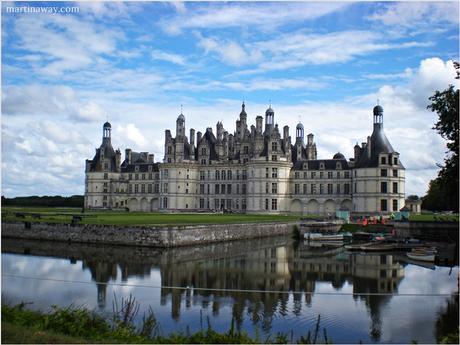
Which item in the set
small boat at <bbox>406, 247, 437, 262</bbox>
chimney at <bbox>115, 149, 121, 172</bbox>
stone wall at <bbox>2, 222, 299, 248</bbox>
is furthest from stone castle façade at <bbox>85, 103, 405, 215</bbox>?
small boat at <bbox>406, 247, 437, 262</bbox>

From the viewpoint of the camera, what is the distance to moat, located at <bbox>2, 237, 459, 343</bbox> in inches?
549

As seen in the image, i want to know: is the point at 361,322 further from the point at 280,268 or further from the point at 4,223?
the point at 4,223

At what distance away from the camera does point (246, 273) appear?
22641mm

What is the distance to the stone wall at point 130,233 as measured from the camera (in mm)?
29719

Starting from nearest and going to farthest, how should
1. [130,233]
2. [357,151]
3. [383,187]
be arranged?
[130,233]
[383,187]
[357,151]

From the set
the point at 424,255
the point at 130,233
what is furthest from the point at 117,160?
the point at 424,255

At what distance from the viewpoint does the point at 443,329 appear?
1360 cm

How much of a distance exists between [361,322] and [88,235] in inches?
852

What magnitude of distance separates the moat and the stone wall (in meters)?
0.89

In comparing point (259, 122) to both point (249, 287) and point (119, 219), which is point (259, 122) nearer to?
point (119, 219)

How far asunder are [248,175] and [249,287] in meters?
44.2

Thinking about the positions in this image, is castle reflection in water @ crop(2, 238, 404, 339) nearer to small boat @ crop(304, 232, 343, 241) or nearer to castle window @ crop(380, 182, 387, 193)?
small boat @ crop(304, 232, 343, 241)

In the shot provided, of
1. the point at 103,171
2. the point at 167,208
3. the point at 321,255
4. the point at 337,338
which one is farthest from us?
the point at 103,171

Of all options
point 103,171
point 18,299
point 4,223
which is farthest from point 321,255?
point 103,171
